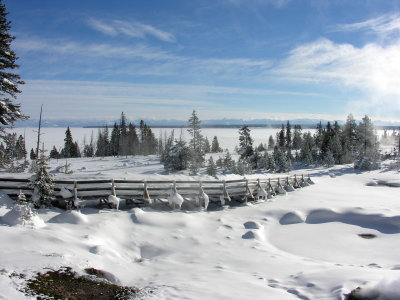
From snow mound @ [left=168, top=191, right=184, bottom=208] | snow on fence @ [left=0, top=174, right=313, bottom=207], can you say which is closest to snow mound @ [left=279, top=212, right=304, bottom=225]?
snow on fence @ [left=0, top=174, right=313, bottom=207]

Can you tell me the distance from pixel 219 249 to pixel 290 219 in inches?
235

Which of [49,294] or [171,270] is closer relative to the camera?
[49,294]

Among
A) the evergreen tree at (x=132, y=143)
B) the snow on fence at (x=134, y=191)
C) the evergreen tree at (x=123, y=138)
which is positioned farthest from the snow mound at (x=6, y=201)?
the evergreen tree at (x=132, y=143)

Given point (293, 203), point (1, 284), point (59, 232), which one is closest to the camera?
point (1, 284)

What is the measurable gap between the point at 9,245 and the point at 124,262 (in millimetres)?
3246

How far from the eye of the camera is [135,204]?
1459 centimetres

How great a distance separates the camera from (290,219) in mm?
14773

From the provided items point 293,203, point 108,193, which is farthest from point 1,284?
point 293,203

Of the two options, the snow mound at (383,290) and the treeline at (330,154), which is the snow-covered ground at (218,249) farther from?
the treeline at (330,154)

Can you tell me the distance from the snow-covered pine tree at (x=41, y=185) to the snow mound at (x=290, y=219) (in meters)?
11.7

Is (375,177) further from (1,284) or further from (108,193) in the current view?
(1,284)

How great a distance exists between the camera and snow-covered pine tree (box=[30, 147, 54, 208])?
39.7 ft

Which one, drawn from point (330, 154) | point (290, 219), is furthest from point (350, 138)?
point (290, 219)

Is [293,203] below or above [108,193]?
below
